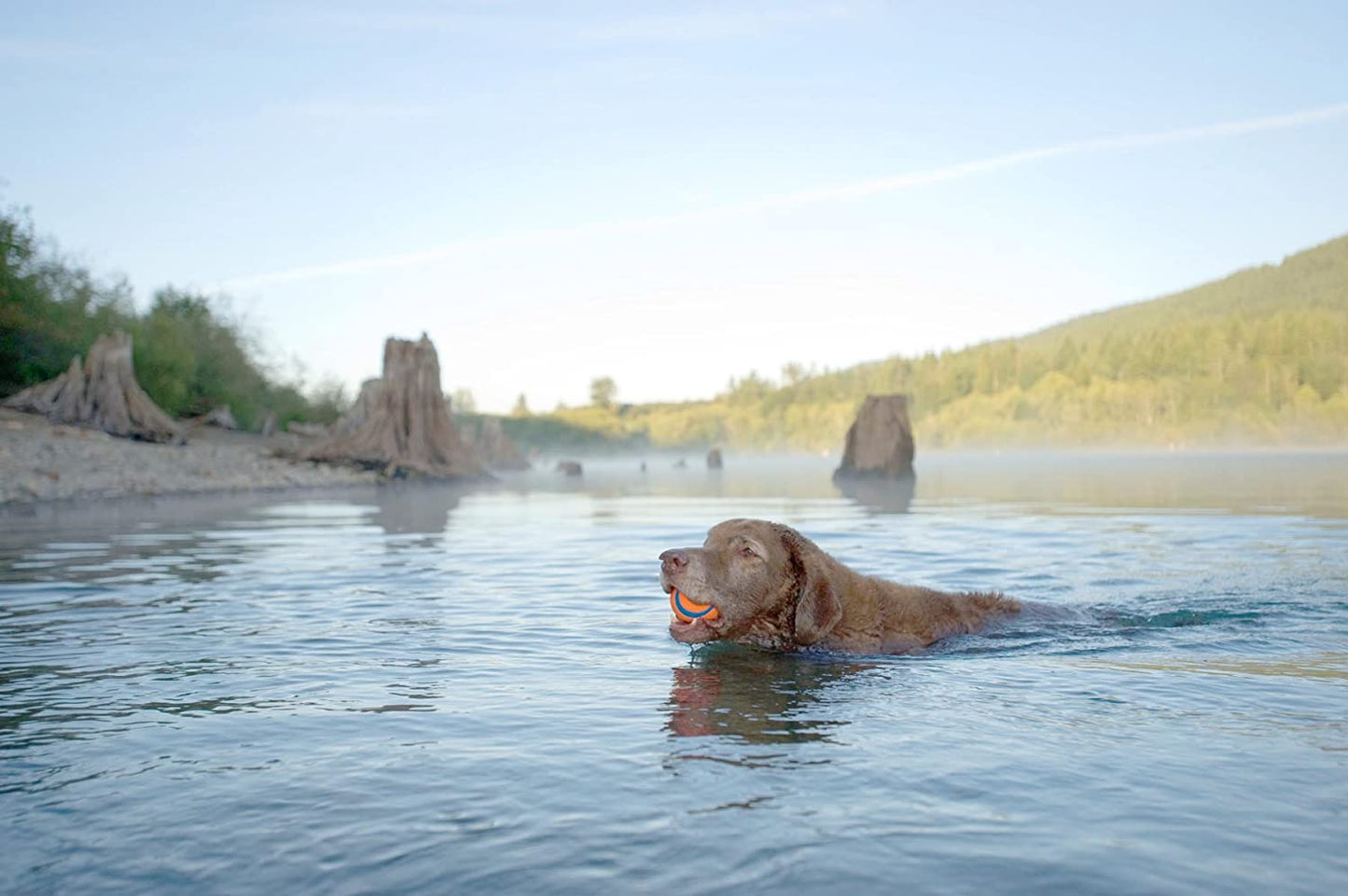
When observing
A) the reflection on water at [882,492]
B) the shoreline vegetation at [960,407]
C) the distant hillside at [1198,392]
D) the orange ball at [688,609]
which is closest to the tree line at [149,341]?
the shoreline vegetation at [960,407]

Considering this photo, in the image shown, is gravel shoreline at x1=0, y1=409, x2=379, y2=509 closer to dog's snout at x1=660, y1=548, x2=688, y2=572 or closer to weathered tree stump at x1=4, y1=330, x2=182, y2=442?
weathered tree stump at x1=4, y1=330, x2=182, y2=442

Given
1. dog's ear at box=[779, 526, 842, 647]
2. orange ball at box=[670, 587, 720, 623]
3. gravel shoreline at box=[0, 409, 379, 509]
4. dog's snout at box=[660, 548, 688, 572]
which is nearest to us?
dog's snout at box=[660, 548, 688, 572]

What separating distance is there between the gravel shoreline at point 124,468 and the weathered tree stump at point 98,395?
639 mm

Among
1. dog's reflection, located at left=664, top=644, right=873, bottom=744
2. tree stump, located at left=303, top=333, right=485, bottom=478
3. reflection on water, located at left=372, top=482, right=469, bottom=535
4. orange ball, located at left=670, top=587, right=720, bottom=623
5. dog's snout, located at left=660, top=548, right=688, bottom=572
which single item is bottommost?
dog's reflection, located at left=664, top=644, right=873, bottom=744

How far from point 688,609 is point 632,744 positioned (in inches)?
91.9

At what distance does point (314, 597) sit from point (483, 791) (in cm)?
748

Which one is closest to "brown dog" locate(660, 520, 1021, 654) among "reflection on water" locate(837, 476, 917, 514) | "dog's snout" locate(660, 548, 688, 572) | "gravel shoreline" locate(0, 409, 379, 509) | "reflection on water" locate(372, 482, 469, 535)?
"dog's snout" locate(660, 548, 688, 572)

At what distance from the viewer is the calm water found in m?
4.13

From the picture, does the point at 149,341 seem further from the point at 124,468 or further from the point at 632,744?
the point at 632,744

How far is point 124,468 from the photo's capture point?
33.8 meters

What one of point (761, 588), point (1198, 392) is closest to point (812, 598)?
point (761, 588)

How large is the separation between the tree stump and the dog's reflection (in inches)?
1510

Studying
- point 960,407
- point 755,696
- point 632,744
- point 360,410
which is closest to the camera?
point 632,744

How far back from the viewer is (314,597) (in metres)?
11.9
